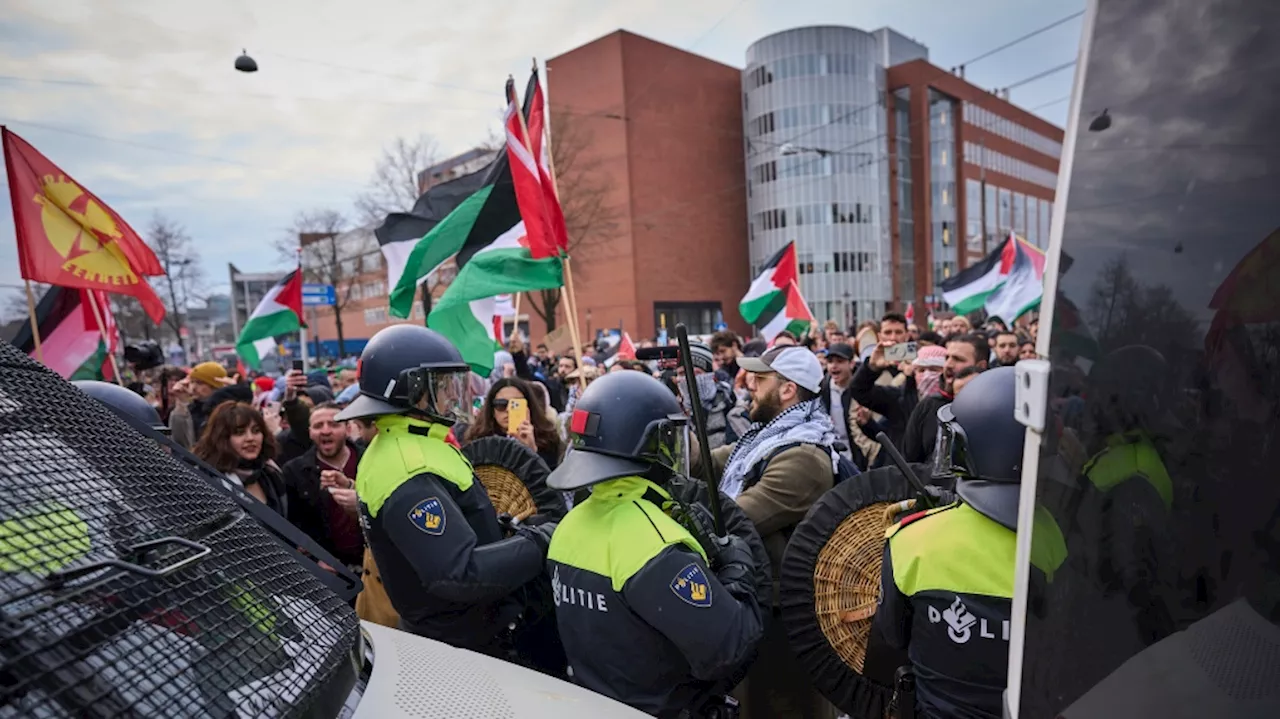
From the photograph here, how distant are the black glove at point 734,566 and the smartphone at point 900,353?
368 centimetres

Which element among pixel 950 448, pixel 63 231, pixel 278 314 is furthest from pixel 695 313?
Result: pixel 950 448

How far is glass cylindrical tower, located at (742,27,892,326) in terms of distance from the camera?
4872cm

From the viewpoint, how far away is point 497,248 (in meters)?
6.45

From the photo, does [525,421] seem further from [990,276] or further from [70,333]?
[990,276]

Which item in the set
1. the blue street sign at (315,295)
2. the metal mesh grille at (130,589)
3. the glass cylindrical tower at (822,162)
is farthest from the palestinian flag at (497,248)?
the glass cylindrical tower at (822,162)

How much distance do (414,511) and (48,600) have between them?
1.63 meters

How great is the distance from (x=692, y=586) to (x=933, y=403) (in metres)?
3.52

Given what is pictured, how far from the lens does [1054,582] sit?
3.52 feet

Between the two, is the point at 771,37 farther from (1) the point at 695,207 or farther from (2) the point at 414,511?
(2) the point at 414,511

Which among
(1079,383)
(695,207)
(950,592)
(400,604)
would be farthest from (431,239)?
(695,207)

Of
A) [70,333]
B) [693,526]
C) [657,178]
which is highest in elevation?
[657,178]

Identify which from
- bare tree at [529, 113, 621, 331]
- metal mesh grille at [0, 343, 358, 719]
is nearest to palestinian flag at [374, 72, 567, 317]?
metal mesh grille at [0, 343, 358, 719]

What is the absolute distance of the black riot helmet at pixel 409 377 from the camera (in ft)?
9.96

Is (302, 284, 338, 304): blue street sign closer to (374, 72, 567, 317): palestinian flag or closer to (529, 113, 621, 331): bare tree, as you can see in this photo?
(529, 113, 621, 331): bare tree
